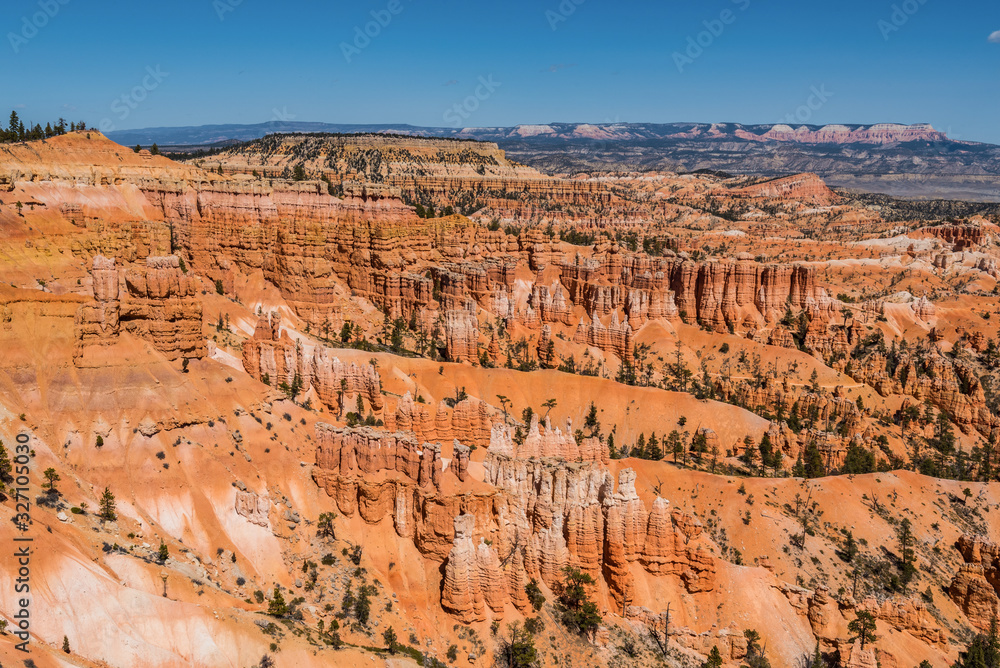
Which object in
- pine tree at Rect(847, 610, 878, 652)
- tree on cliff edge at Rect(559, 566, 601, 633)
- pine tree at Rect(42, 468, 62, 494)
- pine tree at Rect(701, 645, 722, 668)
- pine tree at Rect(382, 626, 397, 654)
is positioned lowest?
pine tree at Rect(701, 645, 722, 668)

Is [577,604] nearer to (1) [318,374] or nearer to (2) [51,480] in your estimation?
(1) [318,374]

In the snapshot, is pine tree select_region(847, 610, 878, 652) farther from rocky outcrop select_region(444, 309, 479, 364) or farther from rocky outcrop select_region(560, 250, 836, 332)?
rocky outcrop select_region(560, 250, 836, 332)

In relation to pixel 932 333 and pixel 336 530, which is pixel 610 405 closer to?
pixel 336 530

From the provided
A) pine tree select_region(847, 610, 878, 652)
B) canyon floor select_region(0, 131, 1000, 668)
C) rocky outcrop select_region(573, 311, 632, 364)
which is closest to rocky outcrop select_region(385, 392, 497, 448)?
canyon floor select_region(0, 131, 1000, 668)

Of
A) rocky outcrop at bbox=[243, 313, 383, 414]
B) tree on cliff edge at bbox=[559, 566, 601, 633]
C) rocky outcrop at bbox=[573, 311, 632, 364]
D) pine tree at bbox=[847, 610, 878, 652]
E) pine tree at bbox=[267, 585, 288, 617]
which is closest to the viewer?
pine tree at bbox=[267, 585, 288, 617]

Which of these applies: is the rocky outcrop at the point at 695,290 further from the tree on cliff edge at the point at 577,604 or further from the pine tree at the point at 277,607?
the pine tree at the point at 277,607

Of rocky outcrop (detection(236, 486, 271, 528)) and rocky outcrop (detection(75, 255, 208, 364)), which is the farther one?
rocky outcrop (detection(75, 255, 208, 364))

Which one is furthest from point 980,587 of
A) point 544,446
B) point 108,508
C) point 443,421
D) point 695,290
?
point 695,290
